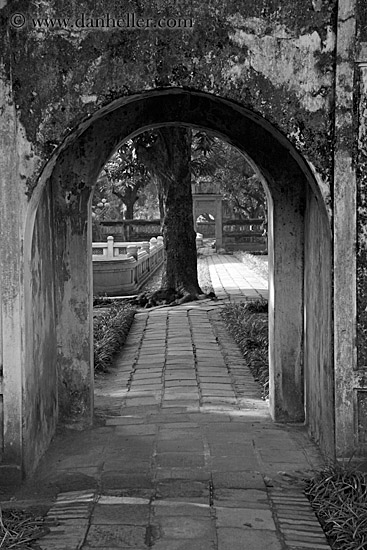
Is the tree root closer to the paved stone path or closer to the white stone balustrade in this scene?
the white stone balustrade

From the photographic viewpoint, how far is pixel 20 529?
4488 mm

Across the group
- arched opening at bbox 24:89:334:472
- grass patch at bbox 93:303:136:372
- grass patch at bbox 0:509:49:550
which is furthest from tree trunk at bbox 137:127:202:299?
grass patch at bbox 0:509:49:550

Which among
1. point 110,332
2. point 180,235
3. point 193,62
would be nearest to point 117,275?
point 180,235

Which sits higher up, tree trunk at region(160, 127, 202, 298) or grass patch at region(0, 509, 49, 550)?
tree trunk at region(160, 127, 202, 298)

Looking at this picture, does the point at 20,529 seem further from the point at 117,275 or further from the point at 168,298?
the point at 117,275

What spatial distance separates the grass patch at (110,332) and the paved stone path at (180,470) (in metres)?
0.49

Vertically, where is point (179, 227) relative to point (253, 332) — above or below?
above

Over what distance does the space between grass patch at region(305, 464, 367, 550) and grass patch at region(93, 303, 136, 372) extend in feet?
15.1

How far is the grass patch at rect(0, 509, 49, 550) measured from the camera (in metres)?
4.29

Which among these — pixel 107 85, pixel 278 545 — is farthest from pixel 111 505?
pixel 107 85

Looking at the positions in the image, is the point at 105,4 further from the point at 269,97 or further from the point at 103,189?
the point at 103,189

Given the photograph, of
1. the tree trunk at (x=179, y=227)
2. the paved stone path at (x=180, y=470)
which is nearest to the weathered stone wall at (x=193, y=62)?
the paved stone path at (x=180, y=470)

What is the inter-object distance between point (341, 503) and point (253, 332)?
6549mm

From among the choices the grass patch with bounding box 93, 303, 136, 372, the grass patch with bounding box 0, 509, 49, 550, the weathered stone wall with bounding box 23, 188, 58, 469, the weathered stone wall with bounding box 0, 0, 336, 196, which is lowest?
the grass patch with bounding box 93, 303, 136, 372
